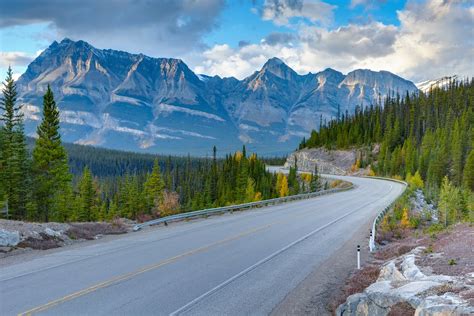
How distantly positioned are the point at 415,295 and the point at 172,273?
675cm

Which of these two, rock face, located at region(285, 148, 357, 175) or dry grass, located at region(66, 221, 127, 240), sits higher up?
rock face, located at region(285, 148, 357, 175)

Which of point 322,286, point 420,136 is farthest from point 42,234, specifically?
point 420,136

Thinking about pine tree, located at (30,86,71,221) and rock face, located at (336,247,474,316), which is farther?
pine tree, located at (30,86,71,221)

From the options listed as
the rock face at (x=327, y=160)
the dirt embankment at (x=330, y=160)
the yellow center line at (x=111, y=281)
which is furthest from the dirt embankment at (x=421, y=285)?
the rock face at (x=327, y=160)

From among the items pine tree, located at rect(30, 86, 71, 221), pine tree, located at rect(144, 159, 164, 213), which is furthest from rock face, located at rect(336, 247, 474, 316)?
pine tree, located at rect(144, 159, 164, 213)

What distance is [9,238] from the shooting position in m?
15.0

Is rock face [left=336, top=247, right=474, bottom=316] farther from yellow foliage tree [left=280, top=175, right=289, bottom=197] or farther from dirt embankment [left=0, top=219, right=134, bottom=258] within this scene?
yellow foliage tree [left=280, top=175, right=289, bottom=197]

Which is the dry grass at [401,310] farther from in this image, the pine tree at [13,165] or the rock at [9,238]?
the pine tree at [13,165]

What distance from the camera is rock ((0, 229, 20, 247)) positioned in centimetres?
1472

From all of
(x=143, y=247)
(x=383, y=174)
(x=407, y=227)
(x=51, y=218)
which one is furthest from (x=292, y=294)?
(x=383, y=174)

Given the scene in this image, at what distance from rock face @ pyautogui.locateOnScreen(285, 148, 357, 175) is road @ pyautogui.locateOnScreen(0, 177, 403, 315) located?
99.8 m

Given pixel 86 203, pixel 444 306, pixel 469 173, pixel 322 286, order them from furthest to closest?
pixel 469 173, pixel 86 203, pixel 322 286, pixel 444 306

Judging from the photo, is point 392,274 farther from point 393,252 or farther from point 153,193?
point 153,193

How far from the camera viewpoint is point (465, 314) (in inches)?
250
